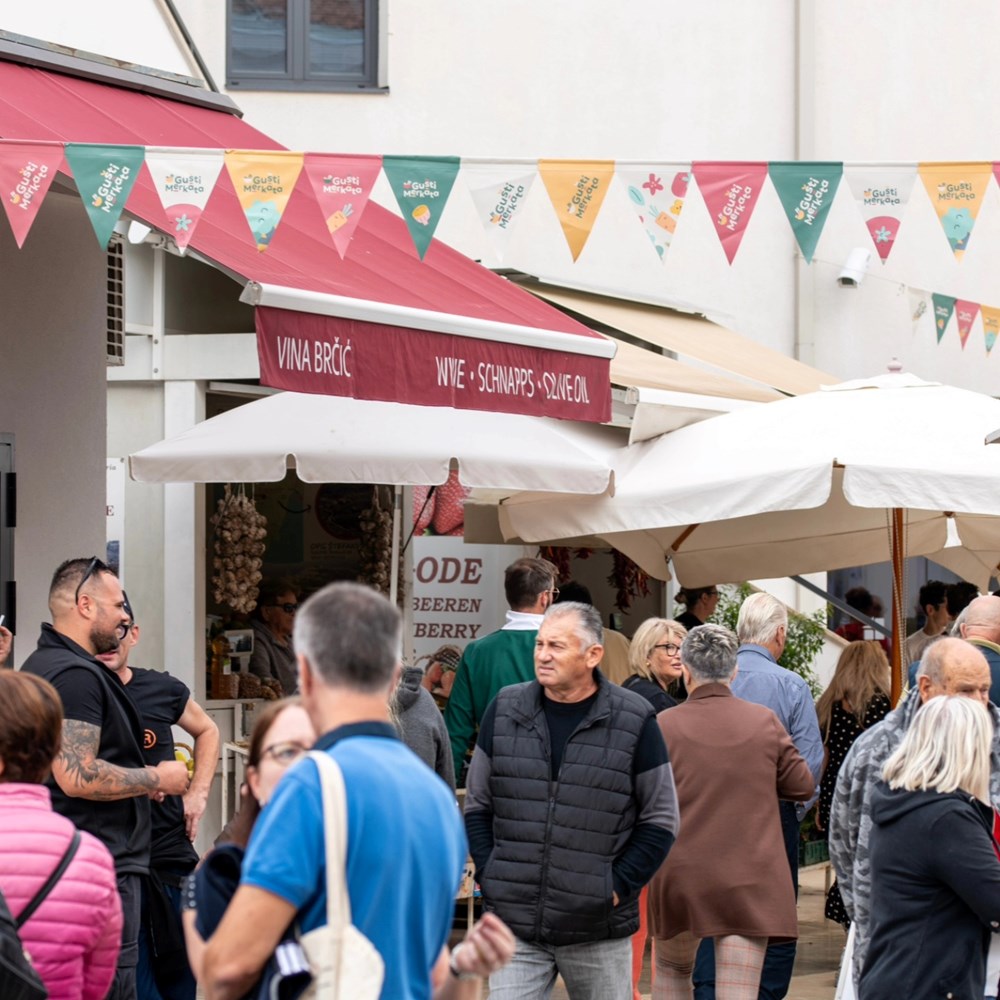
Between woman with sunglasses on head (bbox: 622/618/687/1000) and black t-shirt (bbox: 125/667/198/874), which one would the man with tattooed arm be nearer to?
black t-shirt (bbox: 125/667/198/874)

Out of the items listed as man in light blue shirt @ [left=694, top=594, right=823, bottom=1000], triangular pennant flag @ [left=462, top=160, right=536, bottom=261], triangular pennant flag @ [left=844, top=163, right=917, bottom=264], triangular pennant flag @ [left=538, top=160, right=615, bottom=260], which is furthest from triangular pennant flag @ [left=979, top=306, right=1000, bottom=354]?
triangular pennant flag @ [left=462, top=160, right=536, bottom=261]

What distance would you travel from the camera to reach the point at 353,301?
6781 mm

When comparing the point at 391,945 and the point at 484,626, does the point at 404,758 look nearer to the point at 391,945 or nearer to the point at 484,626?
the point at 391,945

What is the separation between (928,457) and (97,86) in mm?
4226

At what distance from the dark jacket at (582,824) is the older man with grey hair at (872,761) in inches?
23.6

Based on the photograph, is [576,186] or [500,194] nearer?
[576,186]

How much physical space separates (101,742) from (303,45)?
1095 centimetres

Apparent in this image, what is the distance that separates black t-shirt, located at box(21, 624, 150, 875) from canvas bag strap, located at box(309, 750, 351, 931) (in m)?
2.59

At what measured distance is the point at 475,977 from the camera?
3.73m

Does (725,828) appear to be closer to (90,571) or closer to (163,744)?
(163,744)

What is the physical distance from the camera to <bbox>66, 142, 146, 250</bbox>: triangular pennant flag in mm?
6301

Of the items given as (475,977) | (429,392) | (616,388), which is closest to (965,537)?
(616,388)

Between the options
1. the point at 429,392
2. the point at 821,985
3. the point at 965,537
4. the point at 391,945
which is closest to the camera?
the point at 391,945

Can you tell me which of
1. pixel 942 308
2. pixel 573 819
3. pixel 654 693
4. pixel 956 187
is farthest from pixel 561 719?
pixel 942 308
